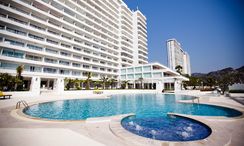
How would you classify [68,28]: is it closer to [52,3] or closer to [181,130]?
[52,3]

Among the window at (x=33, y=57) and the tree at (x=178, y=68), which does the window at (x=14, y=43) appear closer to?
the window at (x=33, y=57)

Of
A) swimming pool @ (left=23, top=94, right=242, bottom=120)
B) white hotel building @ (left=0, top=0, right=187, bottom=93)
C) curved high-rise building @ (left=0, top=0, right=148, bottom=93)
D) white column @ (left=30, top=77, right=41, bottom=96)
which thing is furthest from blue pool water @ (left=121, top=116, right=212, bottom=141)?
curved high-rise building @ (left=0, top=0, right=148, bottom=93)

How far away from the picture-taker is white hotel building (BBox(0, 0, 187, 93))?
3416 centimetres

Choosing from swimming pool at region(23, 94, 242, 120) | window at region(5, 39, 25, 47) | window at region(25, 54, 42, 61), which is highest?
window at region(5, 39, 25, 47)

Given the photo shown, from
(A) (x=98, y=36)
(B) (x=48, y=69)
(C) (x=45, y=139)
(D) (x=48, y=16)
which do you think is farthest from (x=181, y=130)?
(A) (x=98, y=36)

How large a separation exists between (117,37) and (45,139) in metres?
70.0

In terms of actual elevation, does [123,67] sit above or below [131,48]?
below

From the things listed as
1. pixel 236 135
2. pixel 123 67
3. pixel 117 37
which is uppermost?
pixel 117 37

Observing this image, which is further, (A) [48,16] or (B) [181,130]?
(A) [48,16]

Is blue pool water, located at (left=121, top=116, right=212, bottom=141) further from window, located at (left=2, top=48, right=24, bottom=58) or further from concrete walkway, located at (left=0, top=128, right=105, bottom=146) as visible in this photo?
window, located at (left=2, top=48, right=24, bottom=58)

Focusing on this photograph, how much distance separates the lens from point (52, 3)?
4403 centimetres

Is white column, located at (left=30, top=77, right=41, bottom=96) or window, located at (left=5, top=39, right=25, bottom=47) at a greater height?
window, located at (left=5, top=39, right=25, bottom=47)

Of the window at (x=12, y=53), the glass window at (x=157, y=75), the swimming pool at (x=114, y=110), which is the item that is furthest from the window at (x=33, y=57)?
the glass window at (x=157, y=75)

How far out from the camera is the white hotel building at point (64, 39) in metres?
34.2
